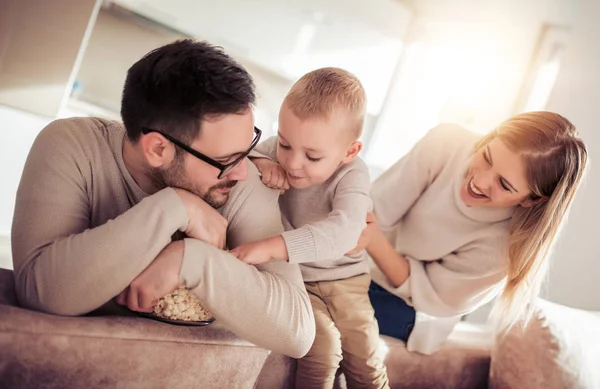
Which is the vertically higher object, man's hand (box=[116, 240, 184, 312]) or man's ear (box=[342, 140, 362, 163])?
man's ear (box=[342, 140, 362, 163])

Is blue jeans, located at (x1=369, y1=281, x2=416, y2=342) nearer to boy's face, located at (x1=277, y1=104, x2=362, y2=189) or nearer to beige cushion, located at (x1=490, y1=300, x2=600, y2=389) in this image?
beige cushion, located at (x1=490, y1=300, x2=600, y2=389)

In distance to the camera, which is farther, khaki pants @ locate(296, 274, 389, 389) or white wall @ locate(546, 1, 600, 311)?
white wall @ locate(546, 1, 600, 311)

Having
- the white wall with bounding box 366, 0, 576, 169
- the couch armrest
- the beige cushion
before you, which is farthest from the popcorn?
the white wall with bounding box 366, 0, 576, 169

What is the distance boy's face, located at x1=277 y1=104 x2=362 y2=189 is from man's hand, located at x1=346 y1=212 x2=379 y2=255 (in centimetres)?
27

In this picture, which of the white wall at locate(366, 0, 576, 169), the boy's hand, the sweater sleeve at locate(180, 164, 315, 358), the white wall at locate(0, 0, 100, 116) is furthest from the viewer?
the white wall at locate(366, 0, 576, 169)

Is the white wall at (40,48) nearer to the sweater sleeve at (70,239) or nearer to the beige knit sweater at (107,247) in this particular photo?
the beige knit sweater at (107,247)

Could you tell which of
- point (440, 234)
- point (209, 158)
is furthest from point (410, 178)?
point (209, 158)

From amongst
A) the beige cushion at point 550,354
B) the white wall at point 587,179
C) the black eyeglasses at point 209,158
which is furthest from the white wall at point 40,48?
the white wall at point 587,179

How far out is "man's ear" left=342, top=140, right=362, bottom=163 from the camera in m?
1.61

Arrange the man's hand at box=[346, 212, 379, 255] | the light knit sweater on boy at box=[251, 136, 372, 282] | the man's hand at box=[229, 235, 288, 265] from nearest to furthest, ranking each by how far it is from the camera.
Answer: the man's hand at box=[229, 235, 288, 265], the light knit sweater on boy at box=[251, 136, 372, 282], the man's hand at box=[346, 212, 379, 255]

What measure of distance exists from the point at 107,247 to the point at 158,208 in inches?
5.1

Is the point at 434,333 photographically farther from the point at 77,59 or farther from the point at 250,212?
the point at 77,59

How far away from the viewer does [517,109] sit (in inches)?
132

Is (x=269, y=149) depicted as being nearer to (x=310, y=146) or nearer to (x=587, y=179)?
(x=310, y=146)
